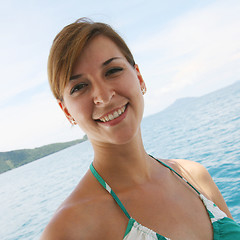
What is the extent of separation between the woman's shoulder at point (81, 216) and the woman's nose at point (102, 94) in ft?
1.57

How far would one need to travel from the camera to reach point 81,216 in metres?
1.12

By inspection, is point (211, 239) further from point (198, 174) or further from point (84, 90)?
point (84, 90)

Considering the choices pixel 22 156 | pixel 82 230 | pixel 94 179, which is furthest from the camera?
pixel 22 156

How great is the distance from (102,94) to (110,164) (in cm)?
46

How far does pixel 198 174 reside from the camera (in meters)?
1.70

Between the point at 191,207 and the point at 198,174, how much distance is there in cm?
34

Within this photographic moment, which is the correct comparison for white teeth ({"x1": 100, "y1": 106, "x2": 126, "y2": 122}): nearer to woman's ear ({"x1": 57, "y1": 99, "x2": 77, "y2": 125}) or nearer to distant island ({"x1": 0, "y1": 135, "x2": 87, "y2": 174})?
woman's ear ({"x1": 57, "y1": 99, "x2": 77, "y2": 125})

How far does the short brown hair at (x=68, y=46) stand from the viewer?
1180 mm

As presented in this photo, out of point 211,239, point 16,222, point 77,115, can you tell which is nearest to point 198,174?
point 211,239

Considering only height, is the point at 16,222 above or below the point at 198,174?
below

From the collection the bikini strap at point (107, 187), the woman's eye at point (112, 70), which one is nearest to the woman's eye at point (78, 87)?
the woman's eye at point (112, 70)

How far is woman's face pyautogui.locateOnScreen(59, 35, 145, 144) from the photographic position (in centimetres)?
117

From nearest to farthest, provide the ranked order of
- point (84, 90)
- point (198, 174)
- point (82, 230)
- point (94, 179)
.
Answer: point (82, 230), point (84, 90), point (94, 179), point (198, 174)

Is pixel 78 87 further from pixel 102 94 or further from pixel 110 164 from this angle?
pixel 110 164
